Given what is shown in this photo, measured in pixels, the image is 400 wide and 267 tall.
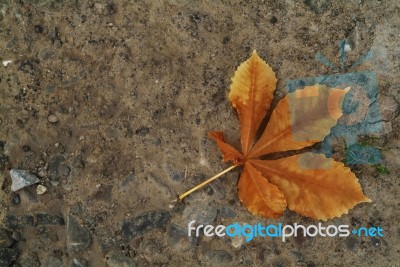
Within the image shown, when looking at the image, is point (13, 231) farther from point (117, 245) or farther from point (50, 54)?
point (50, 54)

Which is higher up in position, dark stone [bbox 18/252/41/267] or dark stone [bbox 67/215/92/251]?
dark stone [bbox 67/215/92/251]

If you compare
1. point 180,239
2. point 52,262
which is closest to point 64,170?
point 52,262

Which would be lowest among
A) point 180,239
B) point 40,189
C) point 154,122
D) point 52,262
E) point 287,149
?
point 52,262

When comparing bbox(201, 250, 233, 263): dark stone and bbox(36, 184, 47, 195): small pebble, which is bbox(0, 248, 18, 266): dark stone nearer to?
bbox(36, 184, 47, 195): small pebble

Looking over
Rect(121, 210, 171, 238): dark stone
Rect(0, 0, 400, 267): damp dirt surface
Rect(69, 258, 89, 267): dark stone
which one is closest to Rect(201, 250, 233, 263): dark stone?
Rect(0, 0, 400, 267): damp dirt surface

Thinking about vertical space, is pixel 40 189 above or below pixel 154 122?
below

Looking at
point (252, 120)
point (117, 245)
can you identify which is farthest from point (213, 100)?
point (117, 245)

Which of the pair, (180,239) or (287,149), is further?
(180,239)

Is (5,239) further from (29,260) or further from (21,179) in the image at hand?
(21,179)
